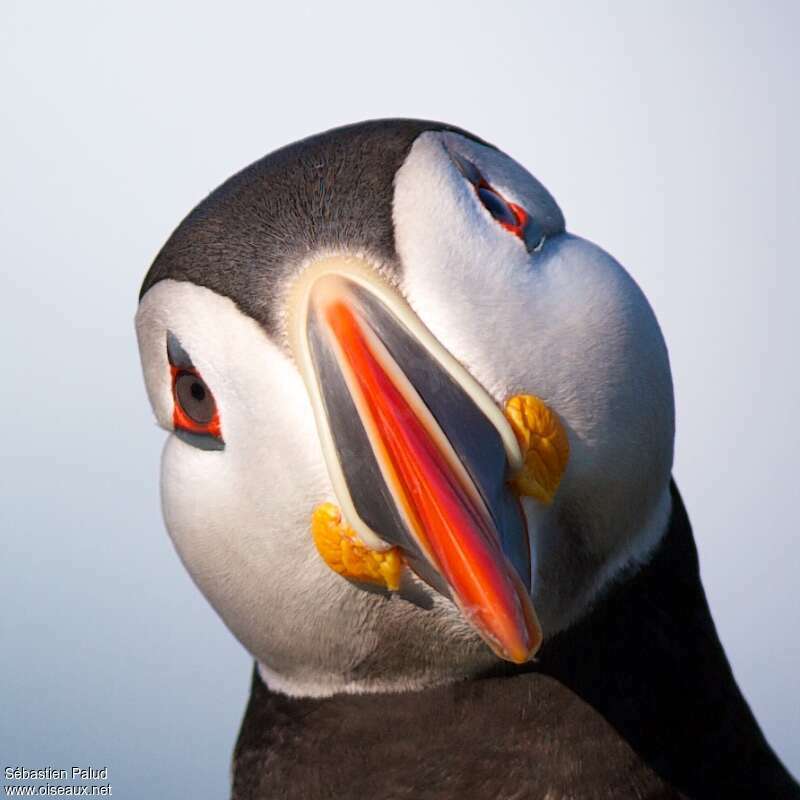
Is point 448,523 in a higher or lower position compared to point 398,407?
lower

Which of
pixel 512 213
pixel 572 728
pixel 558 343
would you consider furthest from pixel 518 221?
pixel 572 728

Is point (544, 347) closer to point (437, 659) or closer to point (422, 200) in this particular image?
point (422, 200)

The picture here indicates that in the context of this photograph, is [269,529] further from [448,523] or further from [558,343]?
[558,343]

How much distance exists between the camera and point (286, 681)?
3.00 m

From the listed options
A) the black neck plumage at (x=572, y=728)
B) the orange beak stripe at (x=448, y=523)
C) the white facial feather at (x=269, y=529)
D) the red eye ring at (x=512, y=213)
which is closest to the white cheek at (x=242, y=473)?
the white facial feather at (x=269, y=529)

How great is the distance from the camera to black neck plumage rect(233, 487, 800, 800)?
109 inches

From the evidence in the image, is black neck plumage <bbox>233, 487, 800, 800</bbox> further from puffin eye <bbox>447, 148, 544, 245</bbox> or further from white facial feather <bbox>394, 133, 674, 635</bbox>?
puffin eye <bbox>447, 148, 544, 245</bbox>

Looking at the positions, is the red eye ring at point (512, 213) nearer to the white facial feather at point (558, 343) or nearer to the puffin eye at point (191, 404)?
the white facial feather at point (558, 343)

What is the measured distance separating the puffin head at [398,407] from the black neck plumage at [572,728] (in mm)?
91

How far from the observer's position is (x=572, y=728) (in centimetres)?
279

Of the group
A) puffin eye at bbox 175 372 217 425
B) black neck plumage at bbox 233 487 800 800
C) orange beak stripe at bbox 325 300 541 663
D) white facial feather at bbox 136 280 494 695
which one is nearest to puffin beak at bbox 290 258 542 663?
orange beak stripe at bbox 325 300 541 663

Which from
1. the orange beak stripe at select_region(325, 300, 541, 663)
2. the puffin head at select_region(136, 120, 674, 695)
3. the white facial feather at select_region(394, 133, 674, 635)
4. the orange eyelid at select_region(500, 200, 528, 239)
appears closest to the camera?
the orange beak stripe at select_region(325, 300, 541, 663)

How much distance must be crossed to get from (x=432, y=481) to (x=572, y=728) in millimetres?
913

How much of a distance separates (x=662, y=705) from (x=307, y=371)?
123cm
